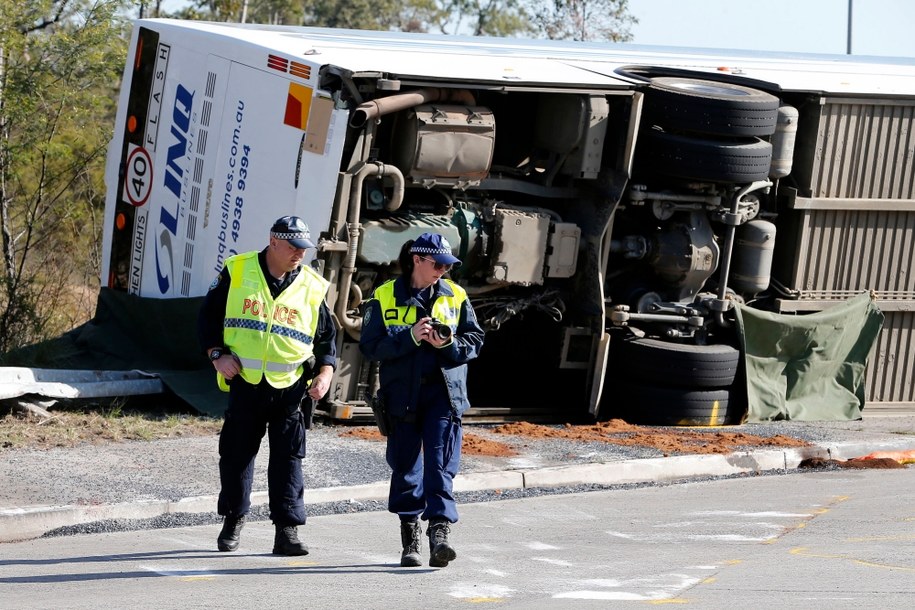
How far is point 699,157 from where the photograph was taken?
11664mm

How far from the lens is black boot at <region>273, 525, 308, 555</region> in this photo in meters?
7.22

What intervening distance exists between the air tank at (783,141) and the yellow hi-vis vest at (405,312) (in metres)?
5.94

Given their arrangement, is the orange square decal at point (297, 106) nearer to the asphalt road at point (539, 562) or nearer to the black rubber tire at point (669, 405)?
the asphalt road at point (539, 562)

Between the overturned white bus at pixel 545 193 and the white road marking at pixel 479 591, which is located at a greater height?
the overturned white bus at pixel 545 193

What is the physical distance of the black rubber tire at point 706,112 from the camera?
11.7m

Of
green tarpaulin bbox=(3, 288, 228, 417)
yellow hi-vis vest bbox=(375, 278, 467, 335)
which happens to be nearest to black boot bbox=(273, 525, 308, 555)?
yellow hi-vis vest bbox=(375, 278, 467, 335)

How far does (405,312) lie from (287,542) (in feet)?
4.40

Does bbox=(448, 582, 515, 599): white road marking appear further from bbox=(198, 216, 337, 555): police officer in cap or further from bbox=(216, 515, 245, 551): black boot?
bbox=(216, 515, 245, 551): black boot

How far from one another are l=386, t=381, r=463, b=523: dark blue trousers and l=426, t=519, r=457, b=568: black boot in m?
0.04

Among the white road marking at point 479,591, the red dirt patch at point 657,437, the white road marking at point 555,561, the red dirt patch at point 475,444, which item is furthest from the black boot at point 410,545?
the red dirt patch at point 657,437

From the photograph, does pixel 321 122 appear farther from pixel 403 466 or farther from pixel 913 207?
pixel 913 207

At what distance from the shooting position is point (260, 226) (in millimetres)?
11180

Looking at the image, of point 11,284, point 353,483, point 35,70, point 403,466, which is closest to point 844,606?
point 403,466

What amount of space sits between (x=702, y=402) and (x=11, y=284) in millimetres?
7122
